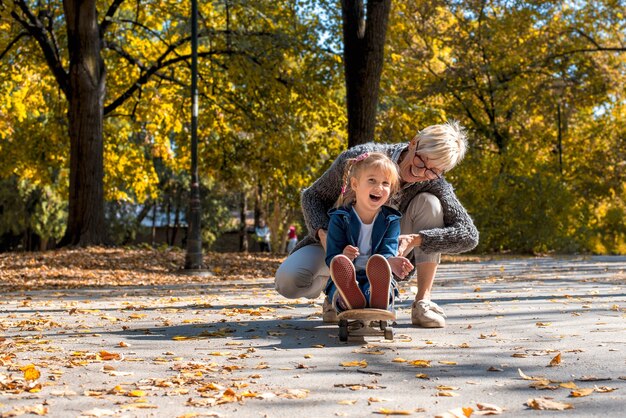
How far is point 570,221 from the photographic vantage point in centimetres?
2620

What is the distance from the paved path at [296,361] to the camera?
406 centimetres

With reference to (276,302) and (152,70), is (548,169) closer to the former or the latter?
(152,70)

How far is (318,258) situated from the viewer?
22.2 feet

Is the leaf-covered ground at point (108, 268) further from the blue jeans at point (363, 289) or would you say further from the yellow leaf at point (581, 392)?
the yellow leaf at point (581, 392)

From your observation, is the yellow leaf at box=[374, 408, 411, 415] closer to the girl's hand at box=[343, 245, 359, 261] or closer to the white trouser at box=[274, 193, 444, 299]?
the girl's hand at box=[343, 245, 359, 261]

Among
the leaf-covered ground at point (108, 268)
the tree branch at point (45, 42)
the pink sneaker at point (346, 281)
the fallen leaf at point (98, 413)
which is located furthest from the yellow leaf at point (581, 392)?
the tree branch at point (45, 42)

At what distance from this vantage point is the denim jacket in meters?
5.95

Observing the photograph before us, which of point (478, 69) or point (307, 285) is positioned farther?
point (478, 69)

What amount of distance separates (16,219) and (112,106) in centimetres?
1994

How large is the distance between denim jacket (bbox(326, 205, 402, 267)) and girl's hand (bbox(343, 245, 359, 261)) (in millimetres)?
191

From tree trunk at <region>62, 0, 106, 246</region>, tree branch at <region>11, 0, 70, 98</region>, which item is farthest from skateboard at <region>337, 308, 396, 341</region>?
tree branch at <region>11, 0, 70, 98</region>

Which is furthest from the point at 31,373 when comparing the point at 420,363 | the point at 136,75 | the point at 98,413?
the point at 136,75

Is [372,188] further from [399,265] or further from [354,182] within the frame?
[399,265]

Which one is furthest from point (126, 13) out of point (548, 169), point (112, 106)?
point (548, 169)
